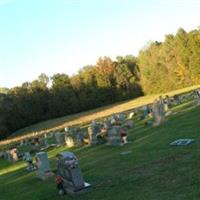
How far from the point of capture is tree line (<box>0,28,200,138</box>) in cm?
7838

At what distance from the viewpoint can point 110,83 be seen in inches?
3541

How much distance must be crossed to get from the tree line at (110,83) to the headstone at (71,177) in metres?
63.1

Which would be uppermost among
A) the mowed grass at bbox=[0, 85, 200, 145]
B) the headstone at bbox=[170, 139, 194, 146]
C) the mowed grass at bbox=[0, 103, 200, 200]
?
the mowed grass at bbox=[0, 85, 200, 145]

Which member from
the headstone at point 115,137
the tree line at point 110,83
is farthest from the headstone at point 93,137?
the tree line at point 110,83

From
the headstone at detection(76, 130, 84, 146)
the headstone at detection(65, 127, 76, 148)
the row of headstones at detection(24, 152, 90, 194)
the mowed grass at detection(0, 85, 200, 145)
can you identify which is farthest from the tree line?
the row of headstones at detection(24, 152, 90, 194)

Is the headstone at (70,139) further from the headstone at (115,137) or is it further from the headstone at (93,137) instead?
the headstone at (115,137)

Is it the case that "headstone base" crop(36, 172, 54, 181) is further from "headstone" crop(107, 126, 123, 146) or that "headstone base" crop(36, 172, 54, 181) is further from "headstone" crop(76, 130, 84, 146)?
"headstone" crop(76, 130, 84, 146)

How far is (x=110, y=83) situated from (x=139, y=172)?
76729 millimetres

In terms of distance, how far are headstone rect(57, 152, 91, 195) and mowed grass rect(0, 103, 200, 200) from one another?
279 millimetres

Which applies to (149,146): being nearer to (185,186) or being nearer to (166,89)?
(185,186)

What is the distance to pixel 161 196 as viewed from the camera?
33.5 feet

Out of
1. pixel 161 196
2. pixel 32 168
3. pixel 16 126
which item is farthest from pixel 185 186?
pixel 16 126

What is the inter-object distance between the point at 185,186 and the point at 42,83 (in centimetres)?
8548

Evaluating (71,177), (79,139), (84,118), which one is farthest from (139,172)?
(84,118)
